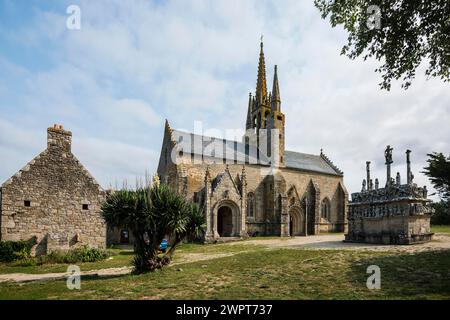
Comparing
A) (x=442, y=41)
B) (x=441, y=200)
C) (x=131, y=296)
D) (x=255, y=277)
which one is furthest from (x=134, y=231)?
(x=441, y=200)

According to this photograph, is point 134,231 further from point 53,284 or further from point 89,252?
point 89,252

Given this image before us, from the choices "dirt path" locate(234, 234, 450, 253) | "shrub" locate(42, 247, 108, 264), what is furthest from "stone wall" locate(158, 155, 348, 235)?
"dirt path" locate(234, 234, 450, 253)

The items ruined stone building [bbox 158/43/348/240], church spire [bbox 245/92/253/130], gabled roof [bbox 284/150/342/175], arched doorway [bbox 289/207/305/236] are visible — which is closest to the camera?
ruined stone building [bbox 158/43/348/240]

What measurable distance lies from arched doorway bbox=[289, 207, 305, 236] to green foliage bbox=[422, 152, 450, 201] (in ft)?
52.7

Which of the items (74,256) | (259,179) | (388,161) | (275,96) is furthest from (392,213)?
(275,96)

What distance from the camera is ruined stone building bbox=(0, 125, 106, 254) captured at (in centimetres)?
1519

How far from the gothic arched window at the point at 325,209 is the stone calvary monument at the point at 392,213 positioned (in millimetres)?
20381

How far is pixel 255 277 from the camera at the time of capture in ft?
28.3

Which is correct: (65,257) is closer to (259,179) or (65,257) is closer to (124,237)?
(124,237)

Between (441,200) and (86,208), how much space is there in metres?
42.5

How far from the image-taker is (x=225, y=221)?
28766 millimetres

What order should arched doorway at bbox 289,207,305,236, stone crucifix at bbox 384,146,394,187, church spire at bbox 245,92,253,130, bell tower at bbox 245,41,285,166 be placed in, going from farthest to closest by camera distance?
church spire at bbox 245,92,253,130 → bell tower at bbox 245,41,285,166 → arched doorway at bbox 289,207,305,236 → stone crucifix at bbox 384,146,394,187

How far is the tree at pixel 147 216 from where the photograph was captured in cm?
1036

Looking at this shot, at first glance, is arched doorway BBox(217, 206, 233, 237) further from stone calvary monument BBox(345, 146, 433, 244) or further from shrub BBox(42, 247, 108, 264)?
Result: shrub BBox(42, 247, 108, 264)
